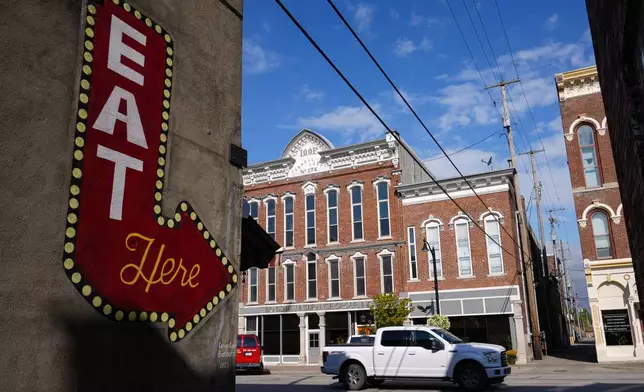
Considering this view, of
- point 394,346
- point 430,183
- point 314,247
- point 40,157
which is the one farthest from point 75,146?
point 314,247

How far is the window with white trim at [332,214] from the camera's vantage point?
32656 millimetres

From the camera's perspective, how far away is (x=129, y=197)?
4.90 meters

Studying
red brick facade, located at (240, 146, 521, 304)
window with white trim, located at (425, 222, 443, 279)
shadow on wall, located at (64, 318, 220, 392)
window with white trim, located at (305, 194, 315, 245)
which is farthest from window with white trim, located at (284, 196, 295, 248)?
shadow on wall, located at (64, 318, 220, 392)

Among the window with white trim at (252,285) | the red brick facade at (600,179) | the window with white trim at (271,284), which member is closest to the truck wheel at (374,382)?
the red brick facade at (600,179)

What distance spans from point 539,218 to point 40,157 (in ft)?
142

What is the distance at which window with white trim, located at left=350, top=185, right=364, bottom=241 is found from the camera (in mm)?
31930

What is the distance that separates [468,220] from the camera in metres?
29.0

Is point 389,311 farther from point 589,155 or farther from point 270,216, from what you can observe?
point 589,155

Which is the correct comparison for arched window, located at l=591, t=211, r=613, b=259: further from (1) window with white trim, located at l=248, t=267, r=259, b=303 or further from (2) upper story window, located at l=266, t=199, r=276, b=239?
(1) window with white trim, located at l=248, t=267, r=259, b=303

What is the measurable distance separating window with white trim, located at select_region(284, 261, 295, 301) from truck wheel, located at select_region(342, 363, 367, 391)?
1678 cm

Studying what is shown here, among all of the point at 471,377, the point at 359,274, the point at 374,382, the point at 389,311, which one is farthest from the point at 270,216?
the point at 471,377

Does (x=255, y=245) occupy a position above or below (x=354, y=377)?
above

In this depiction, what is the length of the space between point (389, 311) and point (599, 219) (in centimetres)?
1210

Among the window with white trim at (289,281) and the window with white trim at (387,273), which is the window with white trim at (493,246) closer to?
the window with white trim at (387,273)
